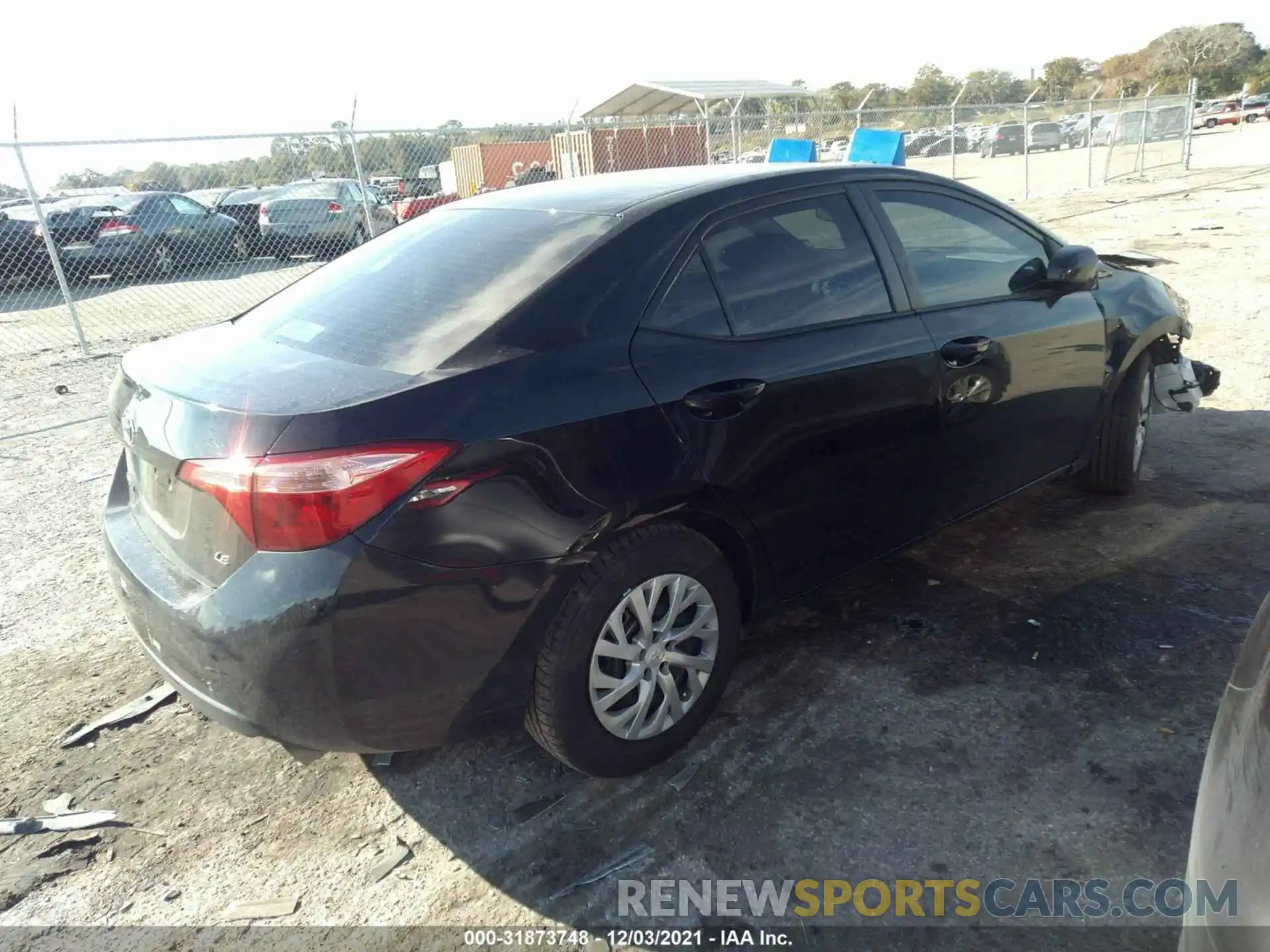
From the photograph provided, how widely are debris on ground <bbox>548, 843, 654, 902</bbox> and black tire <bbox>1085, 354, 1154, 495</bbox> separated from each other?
3002mm

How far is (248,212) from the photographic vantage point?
15.2 meters

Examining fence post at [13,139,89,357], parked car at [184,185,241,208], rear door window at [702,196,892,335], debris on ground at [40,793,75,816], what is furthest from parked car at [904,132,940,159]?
debris on ground at [40,793,75,816]

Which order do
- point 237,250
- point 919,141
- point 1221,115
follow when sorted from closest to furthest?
Answer: point 237,250
point 919,141
point 1221,115

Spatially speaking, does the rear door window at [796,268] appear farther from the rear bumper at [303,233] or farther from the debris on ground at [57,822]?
the rear bumper at [303,233]

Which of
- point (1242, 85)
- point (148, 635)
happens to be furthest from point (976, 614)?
point (1242, 85)

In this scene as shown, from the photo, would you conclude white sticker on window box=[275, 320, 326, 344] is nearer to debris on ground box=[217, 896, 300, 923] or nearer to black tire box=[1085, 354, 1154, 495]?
debris on ground box=[217, 896, 300, 923]

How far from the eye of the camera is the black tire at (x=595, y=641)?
239cm

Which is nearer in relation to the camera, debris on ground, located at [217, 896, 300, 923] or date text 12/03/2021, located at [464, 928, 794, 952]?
date text 12/03/2021, located at [464, 928, 794, 952]

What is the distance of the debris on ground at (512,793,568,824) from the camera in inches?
103

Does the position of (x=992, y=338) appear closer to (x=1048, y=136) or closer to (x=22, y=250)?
(x=22, y=250)

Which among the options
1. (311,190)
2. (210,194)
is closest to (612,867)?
(311,190)

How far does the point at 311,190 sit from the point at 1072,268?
11658 millimetres

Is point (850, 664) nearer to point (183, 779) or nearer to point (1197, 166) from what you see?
point (183, 779)

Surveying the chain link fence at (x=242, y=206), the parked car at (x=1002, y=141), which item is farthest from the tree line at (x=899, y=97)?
the parked car at (x=1002, y=141)
